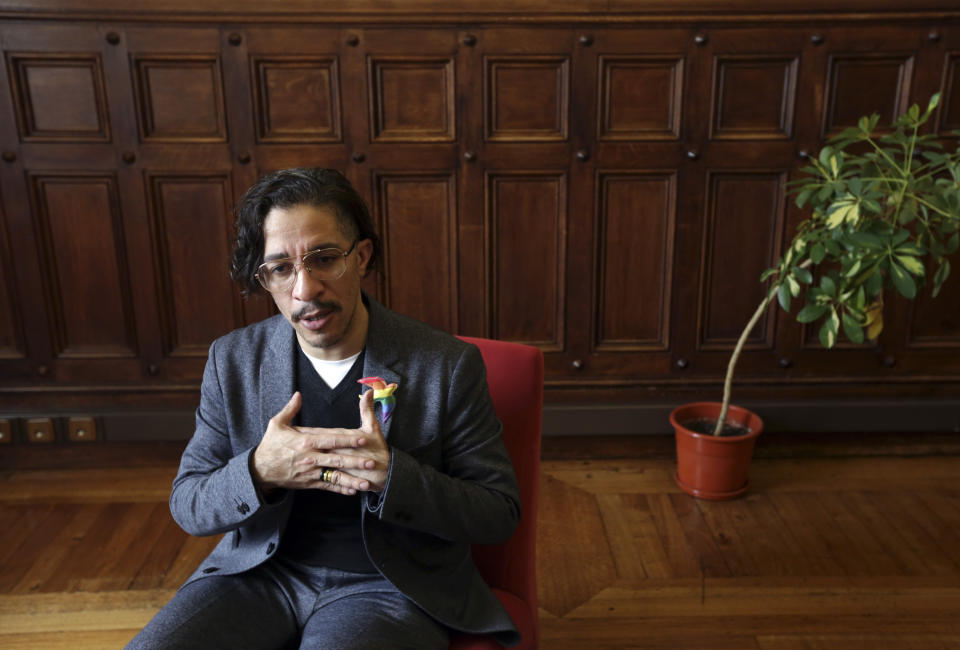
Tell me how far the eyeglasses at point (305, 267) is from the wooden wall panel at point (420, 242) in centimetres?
130

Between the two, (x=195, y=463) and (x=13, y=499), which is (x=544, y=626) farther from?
(x=13, y=499)

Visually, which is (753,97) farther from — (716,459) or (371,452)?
(371,452)

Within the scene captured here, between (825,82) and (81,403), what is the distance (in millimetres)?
2700

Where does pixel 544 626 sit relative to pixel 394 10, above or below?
below

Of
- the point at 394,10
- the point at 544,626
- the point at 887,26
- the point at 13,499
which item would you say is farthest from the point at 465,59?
the point at 13,499

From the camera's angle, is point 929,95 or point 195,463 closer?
point 195,463

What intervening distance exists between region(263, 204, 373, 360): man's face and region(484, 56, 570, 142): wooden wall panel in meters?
1.32

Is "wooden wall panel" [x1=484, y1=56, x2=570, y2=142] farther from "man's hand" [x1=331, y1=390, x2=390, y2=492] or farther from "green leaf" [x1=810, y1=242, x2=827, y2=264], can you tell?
"man's hand" [x1=331, y1=390, x2=390, y2=492]

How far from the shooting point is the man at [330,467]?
1.12 m

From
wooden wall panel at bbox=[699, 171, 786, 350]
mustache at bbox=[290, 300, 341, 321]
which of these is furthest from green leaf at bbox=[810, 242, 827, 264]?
mustache at bbox=[290, 300, 341, 321]

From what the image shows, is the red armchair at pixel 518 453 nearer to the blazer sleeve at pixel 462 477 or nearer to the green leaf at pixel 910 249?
the blazer sleeve at pixel 462 477

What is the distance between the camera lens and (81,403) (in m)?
2.64

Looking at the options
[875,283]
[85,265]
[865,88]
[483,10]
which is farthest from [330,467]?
[865,88]

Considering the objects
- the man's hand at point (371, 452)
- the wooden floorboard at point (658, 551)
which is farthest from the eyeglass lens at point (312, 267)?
the wooden floorboard at point (658, 551)
